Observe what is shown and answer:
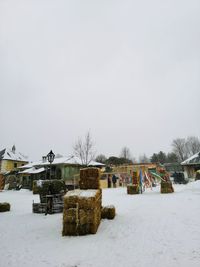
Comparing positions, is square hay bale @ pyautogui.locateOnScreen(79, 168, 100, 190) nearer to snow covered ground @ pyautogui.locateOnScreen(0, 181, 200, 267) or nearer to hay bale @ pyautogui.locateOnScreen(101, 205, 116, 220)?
hay bale @ pyautogui.locateOnScreen(101, 205, 116, 220)

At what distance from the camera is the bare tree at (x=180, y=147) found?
81.3 meters

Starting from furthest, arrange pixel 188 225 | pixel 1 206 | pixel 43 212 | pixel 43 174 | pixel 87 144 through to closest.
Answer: pixel 87 144
pixel 43 174
pixel 1 206
pixel 43 212
pixel 188 225

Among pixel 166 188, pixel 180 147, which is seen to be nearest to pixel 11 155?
pixel 166 188

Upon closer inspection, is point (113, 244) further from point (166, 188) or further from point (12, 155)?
point (12, 155)

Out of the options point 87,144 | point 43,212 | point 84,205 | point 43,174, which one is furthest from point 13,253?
point 87,144

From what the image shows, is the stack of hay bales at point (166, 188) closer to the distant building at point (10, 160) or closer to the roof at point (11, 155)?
the distant building at point (10, 160)

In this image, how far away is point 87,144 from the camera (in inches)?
1534

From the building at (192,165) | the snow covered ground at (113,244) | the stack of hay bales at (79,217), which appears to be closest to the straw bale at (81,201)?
the stack of hay bales at (79,217)

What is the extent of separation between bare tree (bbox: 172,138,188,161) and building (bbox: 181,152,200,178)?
4650 cm

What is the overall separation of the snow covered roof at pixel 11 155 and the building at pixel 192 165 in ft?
129

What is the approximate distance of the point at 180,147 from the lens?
82.6 metres

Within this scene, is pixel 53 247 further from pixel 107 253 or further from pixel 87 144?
pixel 87 144

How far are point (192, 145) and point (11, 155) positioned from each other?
65556 millimetres

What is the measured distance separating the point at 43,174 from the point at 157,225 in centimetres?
2954
